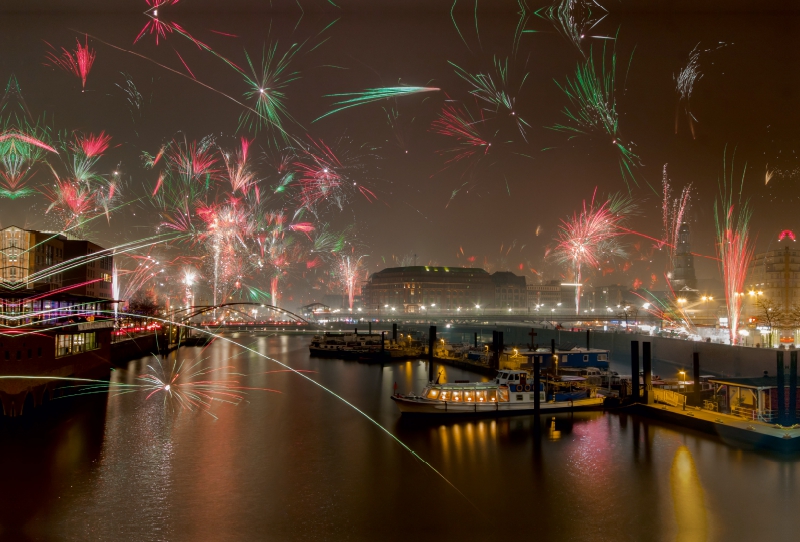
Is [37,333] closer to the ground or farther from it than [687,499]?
farther from it

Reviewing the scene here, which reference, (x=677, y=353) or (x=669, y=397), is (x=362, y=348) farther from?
(x=669, y=397)

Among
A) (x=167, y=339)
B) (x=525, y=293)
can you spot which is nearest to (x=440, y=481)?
(x=167, y=339)

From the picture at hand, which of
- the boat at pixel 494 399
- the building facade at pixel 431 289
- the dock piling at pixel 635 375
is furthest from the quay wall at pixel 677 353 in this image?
the building facade at pixel 431 289

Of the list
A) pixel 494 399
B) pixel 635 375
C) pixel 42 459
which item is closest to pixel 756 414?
pixel 635 375

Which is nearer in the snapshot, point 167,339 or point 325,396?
point 325,396

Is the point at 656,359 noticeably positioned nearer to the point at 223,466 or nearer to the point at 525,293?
the point at 223,466

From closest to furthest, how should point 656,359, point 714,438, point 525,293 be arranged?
1. point 714,438
2. point 656,359
3. point 525,293
